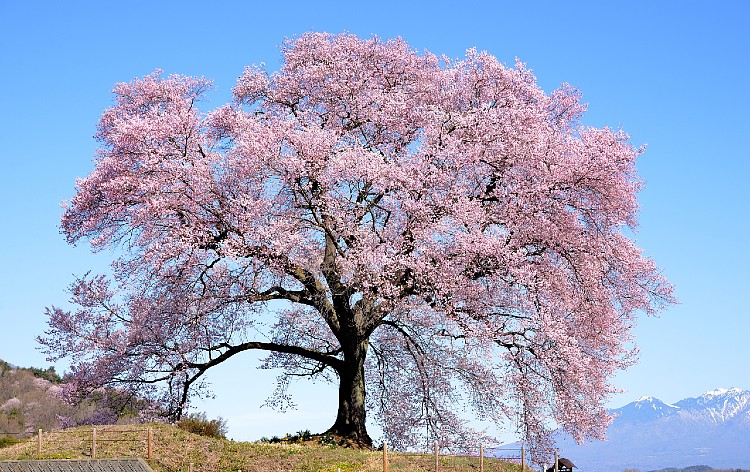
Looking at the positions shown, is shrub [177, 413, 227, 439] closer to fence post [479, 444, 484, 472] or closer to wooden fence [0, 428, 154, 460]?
wooden fence [0, 428, 154, 460]

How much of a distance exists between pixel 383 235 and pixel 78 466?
11684mm

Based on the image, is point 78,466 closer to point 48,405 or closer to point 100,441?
point 100,441

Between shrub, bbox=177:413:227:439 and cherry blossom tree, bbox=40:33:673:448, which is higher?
cherry blossom tree, bbox=40:33:673:448

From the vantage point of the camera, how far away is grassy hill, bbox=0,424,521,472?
88.3 ft

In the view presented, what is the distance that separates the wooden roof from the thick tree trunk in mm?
7608

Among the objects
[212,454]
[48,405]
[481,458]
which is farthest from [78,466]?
[48,405]

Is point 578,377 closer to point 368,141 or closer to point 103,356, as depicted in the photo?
point 368,141

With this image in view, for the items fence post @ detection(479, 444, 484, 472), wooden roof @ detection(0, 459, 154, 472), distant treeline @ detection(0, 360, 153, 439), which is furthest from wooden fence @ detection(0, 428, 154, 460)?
fence post @ detection(479, 444, 484, 472)

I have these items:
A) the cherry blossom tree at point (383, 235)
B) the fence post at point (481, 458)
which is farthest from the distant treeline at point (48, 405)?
the fence post at point (481, 458)

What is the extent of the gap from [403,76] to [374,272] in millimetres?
9882

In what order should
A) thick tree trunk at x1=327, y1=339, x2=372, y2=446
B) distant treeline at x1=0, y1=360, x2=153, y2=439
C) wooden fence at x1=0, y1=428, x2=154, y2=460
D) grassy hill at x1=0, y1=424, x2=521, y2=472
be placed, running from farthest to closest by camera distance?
distant treeline at x1=0, y1=360, x2=153, y2=439, thick tree trunk at x1=327, y1=339, x2=372, y2=446, wooden fence at x1=0, y1=428, x2=154, y2=460, grassy hill at x1=0, y1=424, x2=521, y2=472

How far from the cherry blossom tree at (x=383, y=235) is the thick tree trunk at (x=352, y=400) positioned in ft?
0.24

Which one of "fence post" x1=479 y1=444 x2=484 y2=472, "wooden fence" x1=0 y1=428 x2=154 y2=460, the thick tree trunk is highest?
the thick tree trunk

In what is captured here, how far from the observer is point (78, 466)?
26062 mm
